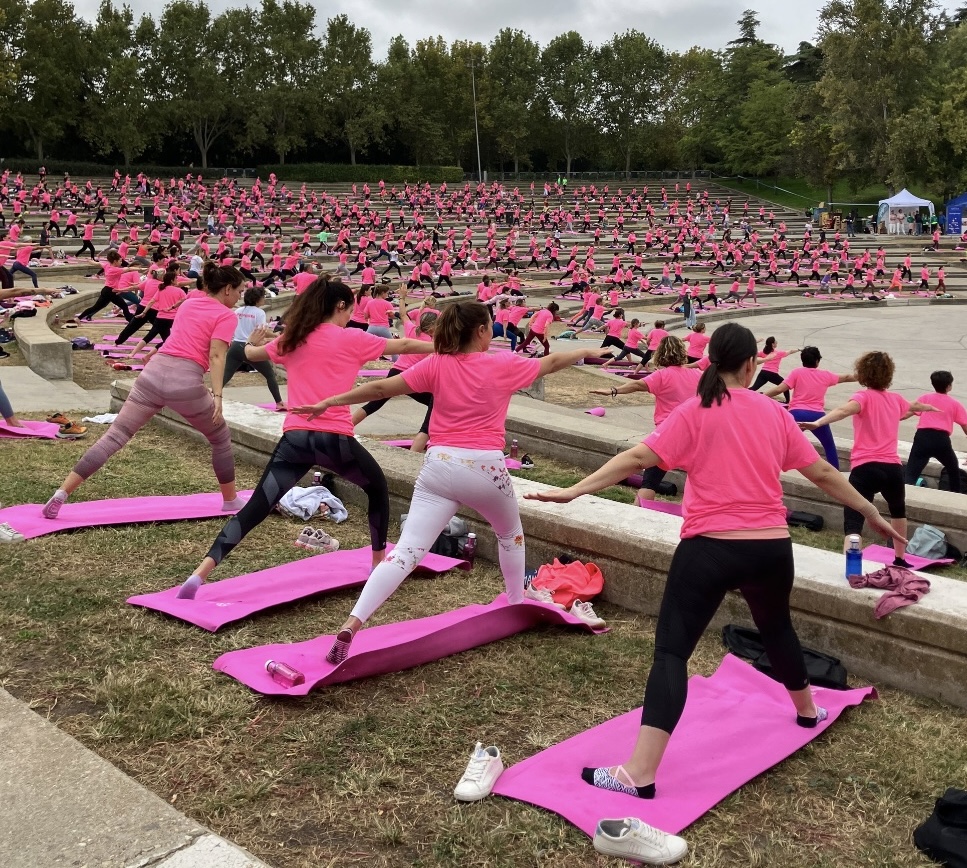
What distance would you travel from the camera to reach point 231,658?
3912 mm

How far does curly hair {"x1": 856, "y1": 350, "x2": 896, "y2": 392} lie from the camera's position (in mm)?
6008

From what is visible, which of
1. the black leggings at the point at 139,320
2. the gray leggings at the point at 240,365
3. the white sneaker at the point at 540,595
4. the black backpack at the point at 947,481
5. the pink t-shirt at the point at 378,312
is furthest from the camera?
the pink t-shirt at the point at 378,312

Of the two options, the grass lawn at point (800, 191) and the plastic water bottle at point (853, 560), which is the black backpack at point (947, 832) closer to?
the plastic water bottle at point (853, 560)

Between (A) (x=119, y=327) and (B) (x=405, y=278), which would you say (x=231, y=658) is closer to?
(A) (x=119, y=327)

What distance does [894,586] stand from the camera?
12.9ft

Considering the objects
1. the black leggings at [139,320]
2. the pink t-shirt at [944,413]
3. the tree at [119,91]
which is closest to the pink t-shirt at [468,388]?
the pink t-shirt at [944,413]

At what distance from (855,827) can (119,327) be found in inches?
632

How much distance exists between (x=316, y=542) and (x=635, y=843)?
3260 mm

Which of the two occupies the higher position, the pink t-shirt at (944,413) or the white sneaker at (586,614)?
the pink t-shirt at (944,413)

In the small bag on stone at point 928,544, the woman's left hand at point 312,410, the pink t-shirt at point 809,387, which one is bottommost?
the small bag on stone at point 928,544

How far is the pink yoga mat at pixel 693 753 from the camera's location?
9.74 feet

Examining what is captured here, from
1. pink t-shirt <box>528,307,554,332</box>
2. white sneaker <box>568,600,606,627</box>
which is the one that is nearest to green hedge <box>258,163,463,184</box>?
pink t-shirt <box>528,307,554,332</box>

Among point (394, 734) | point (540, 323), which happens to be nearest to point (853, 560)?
point (394, 734)

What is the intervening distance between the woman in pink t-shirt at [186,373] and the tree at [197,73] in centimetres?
5437
